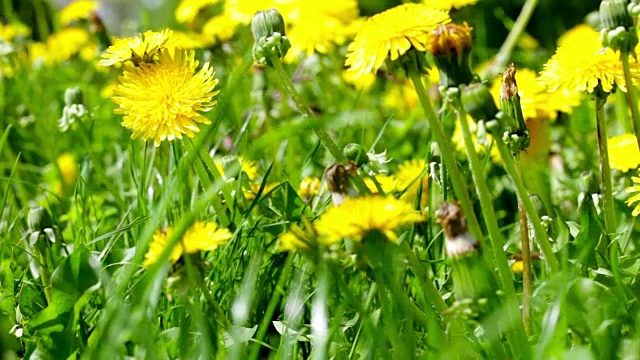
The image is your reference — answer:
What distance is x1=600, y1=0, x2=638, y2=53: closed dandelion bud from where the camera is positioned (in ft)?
3.12

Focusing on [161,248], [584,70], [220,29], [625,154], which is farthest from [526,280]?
[220,29]

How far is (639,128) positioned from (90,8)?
2119mm

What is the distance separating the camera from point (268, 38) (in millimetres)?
1039

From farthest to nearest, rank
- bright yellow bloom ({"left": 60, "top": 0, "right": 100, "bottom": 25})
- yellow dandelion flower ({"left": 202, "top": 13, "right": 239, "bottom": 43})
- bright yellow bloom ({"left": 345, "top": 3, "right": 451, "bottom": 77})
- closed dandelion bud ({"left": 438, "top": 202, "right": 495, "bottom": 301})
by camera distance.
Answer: bright yellow bloom ({"left": 60, "top": 0, "right": 100, "bottom": 25}) → yellow dandelion flower ({"left": 202, "top": 13, "right": 239, "bottom": 43}) → bright yellow bloom ({"left": 345, "top": 3, "right": 451, "bottom": 77}) → closed dandelion bud ({"left": 438, "top": 202, "right": 495, "bottom": 301})

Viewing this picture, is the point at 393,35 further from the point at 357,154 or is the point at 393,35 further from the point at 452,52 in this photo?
the point at 357,154

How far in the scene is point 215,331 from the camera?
939mm

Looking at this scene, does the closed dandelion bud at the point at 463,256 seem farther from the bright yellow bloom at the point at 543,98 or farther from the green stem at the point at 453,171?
the bright yellow bloom at the point at 543,98

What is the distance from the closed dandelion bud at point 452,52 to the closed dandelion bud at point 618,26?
20 centimetres

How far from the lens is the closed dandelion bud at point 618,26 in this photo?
95 centimetres

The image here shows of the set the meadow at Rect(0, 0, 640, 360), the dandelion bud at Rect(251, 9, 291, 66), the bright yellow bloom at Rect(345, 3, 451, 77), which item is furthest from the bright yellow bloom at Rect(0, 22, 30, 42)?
the bright yellow bloom at Rect(345, 3, 451, 77)

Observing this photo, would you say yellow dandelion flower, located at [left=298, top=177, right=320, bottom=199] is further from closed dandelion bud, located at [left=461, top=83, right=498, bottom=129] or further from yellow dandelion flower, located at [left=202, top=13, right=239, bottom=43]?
yellow dandelion flower, located at [left=202, top=13, right=239, bottom=43]

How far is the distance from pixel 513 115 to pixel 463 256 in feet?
0.70

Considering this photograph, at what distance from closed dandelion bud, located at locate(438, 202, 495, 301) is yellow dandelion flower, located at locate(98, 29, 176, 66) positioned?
45 centimetres

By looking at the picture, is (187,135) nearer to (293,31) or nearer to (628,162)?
(628,162)
